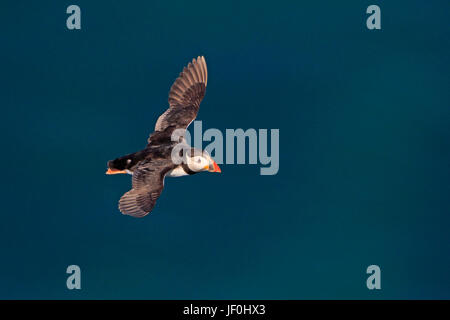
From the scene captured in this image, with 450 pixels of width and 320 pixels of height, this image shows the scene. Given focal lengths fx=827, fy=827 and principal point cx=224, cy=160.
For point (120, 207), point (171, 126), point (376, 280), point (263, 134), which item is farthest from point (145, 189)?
point (376, 280)

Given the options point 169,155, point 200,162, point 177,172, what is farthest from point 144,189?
point 200,162

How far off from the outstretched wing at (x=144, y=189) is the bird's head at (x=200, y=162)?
1.30 ft

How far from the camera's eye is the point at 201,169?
50.7ft

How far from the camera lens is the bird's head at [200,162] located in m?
15.4

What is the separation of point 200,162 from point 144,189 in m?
1.15

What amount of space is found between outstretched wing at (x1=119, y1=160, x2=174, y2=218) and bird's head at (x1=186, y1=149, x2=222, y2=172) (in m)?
0.40

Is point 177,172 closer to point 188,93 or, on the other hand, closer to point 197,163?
point 197,163

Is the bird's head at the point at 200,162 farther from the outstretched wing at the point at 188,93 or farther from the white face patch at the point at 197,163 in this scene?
the outstretched wing at the point at 188,93

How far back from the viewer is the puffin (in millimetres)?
15047

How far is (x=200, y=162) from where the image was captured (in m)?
15.4

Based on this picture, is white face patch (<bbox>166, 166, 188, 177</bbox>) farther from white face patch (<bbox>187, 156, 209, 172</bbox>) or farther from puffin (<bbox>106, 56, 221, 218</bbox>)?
white face patch (<bbox>187, 156, 209, 172</bbox>)

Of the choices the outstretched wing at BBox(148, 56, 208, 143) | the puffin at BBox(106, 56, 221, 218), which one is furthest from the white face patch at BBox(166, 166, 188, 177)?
the outstretched wing at BBox(148, 56, 208, 143)

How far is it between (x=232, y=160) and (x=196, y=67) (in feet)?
7.15
